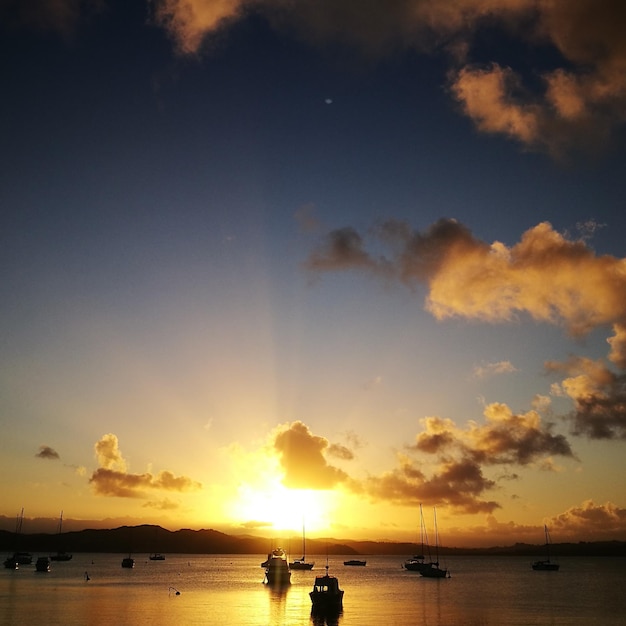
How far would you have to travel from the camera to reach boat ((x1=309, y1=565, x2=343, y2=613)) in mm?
96250

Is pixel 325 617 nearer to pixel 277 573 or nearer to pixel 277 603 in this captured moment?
pixel 277 603

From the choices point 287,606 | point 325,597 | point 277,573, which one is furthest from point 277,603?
point 277,573

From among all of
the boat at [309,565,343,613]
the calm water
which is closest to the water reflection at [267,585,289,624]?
the calm water

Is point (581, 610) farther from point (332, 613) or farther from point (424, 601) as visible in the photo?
point (332, 613)

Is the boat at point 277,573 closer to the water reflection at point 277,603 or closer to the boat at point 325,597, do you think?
the water reflection at point 277,603

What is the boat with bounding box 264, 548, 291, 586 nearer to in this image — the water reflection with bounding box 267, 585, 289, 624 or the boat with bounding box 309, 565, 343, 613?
the water reflection with bounding box 267, 585, 289, 624

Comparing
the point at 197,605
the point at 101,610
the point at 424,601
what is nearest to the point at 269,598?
the point at 197,605

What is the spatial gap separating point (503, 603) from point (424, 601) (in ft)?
53.0

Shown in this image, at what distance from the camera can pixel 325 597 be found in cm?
9662

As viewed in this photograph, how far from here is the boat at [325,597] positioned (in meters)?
96.2

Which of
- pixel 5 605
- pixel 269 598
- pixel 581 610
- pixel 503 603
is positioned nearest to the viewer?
pixel 5 605

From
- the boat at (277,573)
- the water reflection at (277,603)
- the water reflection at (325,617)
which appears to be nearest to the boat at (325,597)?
the water reflection at (325,617)

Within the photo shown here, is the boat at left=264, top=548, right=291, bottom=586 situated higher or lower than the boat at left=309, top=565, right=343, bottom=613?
lower

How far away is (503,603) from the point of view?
407 feet
